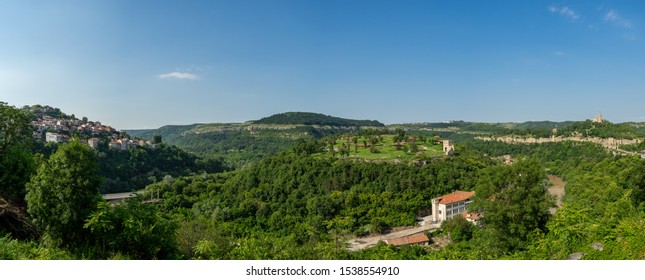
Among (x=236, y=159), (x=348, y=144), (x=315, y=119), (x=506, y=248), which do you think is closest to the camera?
(x=506, y=248)

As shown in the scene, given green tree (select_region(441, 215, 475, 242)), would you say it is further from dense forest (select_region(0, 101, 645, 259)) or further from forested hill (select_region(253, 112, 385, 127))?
forested hill (select_region(253, 112, 385, 127))

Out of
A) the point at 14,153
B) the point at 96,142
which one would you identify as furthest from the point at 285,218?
the point at 96,142

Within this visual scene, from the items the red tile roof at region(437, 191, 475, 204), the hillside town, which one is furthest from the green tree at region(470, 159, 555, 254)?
the hillside town
